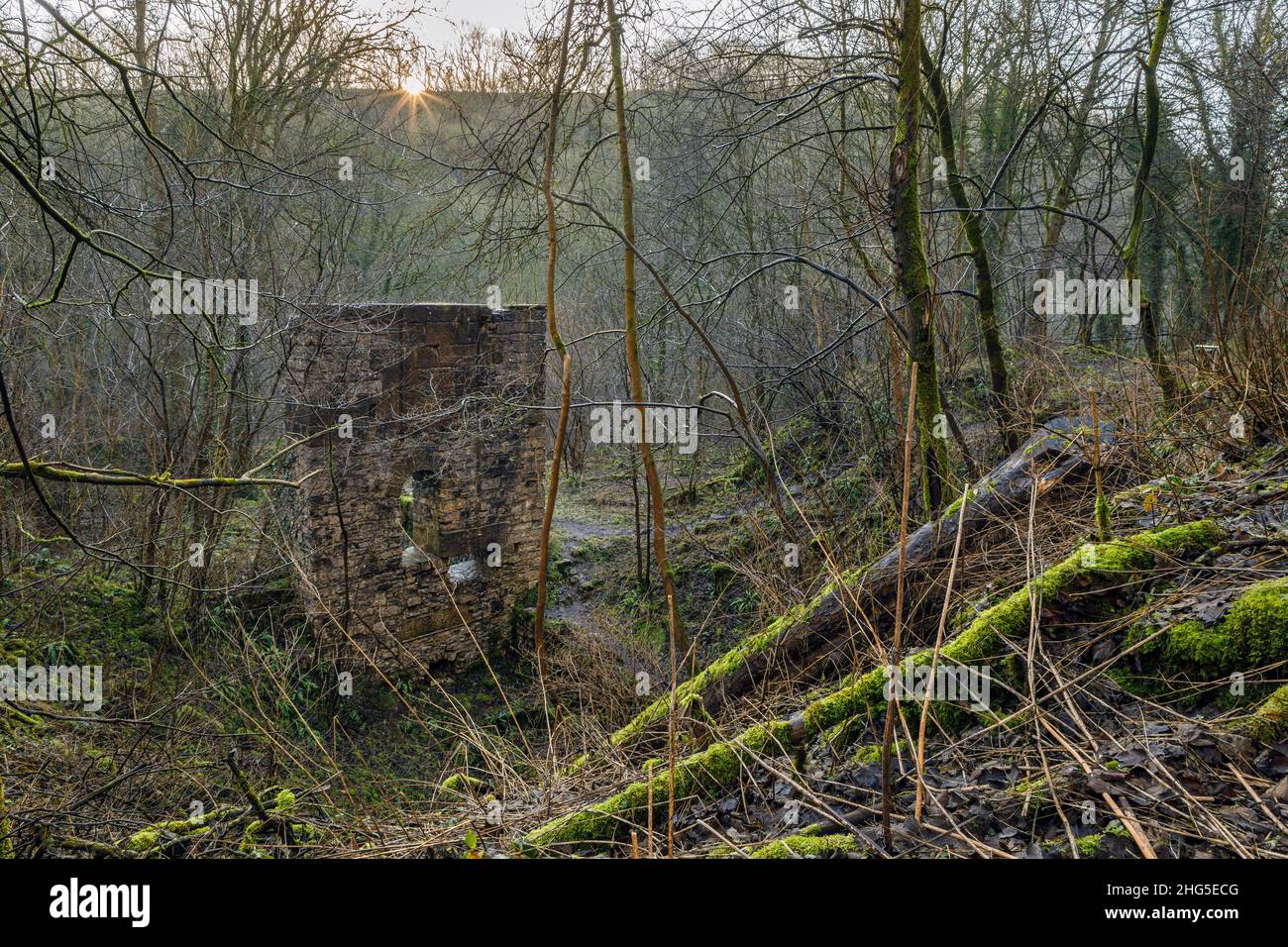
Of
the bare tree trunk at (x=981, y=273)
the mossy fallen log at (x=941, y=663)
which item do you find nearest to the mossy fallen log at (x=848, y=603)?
the mossy fallen log at (x=941, y=663)

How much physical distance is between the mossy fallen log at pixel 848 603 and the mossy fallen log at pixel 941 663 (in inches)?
29.2

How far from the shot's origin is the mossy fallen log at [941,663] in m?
3.37

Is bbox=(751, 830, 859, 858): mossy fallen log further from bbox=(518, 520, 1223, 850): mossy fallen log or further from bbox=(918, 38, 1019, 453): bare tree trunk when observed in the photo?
bbox=(918, 38, 1019, 453): bare tree trunk

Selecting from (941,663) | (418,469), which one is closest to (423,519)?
(418,469)

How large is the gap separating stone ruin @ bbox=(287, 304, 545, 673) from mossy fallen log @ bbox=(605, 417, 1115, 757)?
15.5 ft

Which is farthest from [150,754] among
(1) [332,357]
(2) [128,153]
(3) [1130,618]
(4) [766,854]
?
(2) [128,153]

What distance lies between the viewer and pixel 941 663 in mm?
3480

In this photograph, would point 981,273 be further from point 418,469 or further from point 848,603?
point 418,469

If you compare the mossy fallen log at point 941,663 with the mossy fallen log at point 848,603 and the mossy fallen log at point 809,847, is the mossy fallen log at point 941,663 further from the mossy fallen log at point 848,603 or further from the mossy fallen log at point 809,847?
the mossy fallen log at point 848,603

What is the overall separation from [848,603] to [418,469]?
6755 mm

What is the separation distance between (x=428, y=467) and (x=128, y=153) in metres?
6.51

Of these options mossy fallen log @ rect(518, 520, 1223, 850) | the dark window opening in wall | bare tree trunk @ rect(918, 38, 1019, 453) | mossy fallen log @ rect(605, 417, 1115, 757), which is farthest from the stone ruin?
mossy fallen log @ rect(518, 520, 1223, 850)

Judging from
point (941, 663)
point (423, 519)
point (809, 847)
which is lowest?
point (809, 847)
